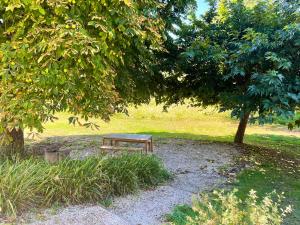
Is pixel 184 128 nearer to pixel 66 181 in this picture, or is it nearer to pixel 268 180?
pixel 268 180

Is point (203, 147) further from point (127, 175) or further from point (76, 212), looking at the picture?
point (76, 212)

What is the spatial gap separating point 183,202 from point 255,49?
3029 mm

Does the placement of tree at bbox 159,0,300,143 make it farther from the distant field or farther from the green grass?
the distant field

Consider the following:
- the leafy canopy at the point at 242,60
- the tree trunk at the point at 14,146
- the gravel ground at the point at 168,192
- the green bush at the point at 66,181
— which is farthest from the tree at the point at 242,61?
the tree trunk at the point at 14,146

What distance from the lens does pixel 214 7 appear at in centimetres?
818

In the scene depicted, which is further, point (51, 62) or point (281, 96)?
point (281, 96)

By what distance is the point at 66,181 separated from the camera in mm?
4004

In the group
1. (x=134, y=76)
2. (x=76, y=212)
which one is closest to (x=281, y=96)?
(x=134, y=76)

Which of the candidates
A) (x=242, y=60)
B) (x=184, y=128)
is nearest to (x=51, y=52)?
(x=242, y=60)

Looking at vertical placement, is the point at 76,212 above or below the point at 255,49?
below

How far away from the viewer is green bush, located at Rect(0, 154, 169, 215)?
3.66 m

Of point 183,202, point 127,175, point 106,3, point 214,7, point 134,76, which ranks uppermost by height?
point 214,7

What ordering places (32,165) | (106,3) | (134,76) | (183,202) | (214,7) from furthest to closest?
1. (214,7)
2. (134,76)
3. (183,202)
4. (32,165)
5. (106,3)

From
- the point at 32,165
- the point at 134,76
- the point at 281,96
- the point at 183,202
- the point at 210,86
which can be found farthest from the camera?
the point at 210,86
